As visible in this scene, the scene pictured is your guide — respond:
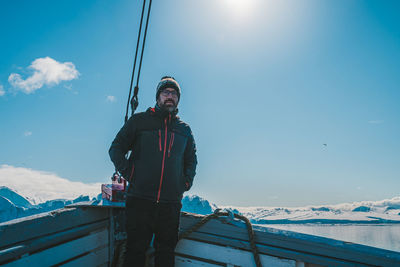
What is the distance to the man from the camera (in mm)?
2586

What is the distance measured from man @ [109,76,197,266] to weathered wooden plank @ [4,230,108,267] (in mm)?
614

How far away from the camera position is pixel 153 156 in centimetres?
275

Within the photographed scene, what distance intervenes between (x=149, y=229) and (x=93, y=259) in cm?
89

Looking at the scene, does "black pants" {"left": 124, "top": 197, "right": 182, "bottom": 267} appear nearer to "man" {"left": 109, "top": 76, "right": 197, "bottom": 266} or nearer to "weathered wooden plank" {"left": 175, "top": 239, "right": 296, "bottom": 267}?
"man" {"left": 109, "top": 76, "right": 197, "bottom": 266}

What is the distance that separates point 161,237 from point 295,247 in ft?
4.97

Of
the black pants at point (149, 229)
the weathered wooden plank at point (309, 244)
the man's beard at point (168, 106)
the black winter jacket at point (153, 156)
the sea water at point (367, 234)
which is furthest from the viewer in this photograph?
the sea water at point (367, 234)

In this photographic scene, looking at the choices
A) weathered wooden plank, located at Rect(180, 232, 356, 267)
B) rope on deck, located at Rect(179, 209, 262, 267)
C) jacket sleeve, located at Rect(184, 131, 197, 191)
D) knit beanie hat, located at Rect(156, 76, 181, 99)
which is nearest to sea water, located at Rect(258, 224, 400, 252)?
rope on deck, located at Rect(179, 209, 262, 267)

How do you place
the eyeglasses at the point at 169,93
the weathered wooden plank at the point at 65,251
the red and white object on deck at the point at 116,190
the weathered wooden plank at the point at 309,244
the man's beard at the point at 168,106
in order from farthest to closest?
the red and white object on deck at the point at 116,190, the eyeglasses at the point at 169,93, the man's beard at the point at 168,106, the weathered wooden plank at the point at 309,244, the weathered wooden plank at the point at 65,251

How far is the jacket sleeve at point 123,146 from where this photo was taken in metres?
2.77

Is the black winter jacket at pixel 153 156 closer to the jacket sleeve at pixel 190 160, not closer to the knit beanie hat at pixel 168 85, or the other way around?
the jacket sleeve at pixel 190 160

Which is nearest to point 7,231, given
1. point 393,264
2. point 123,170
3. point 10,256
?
point 10,256

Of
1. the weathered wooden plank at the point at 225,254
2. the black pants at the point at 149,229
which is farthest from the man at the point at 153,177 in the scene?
the weathered wooden plank at the point at 225,254

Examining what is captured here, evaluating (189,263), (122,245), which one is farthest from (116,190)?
(189,263)

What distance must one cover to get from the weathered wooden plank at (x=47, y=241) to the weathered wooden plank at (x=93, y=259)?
0.25m
